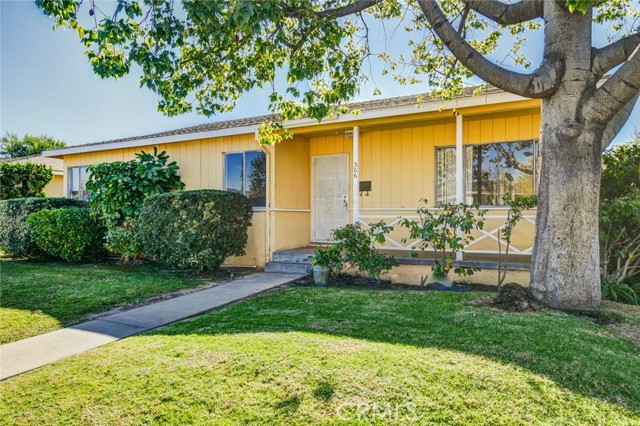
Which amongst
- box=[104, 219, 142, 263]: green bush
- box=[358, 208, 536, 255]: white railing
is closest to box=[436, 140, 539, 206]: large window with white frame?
box=[358, 208, 536, 255]: white railing

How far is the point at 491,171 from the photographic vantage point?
8.41 metres

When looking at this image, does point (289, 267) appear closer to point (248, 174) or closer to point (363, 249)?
point (363, 249)

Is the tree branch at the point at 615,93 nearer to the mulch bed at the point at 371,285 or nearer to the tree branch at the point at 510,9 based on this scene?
the tree branch at the point at 510,9

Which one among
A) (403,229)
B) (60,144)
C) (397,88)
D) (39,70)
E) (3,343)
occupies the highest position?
Result: (60,144)

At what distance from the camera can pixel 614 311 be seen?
15.5ft

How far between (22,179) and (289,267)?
11.8m

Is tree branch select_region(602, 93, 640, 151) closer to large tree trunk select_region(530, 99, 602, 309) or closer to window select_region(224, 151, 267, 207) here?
large tree trunk select_region(530, 99, 602, 309)

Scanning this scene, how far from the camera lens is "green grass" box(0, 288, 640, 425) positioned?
2.62 meters

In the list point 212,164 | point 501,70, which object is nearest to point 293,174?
point 212,164

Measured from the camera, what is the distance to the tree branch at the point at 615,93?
4.41 m

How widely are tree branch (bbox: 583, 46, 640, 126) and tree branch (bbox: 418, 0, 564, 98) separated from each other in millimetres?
473

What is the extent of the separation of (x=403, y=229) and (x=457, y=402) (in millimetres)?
6525

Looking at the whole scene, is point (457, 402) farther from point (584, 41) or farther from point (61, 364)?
point (584, 41)

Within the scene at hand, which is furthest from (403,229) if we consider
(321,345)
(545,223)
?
(321,345)
